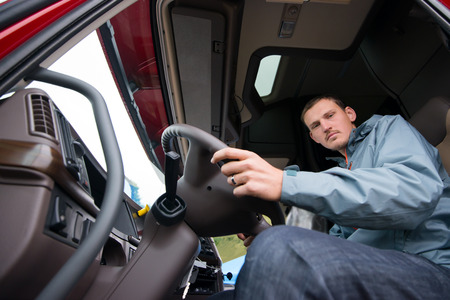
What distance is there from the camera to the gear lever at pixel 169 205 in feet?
1.72

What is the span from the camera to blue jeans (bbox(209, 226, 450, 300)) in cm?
40

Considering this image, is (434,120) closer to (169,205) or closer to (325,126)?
(325,126)

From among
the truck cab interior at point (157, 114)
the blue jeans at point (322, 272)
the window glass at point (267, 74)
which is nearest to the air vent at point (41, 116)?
the truck cab interior at point (157, 114)

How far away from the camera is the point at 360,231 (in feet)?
2.54

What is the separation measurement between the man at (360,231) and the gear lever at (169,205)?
12cm

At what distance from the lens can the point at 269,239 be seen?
46 centimetres

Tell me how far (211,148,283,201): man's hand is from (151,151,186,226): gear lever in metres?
0.12

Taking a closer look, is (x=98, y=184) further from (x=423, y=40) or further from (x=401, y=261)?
(x=423, y=40)

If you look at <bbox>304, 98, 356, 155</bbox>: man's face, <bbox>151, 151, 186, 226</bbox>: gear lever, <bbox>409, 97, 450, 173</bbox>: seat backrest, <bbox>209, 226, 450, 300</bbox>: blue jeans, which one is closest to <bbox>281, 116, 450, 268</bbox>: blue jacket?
<bbox>209, 226, 450, 300</bbox>: blue jeans

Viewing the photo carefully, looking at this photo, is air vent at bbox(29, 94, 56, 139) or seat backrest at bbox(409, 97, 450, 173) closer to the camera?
air vent at bbox(29, 94, 56, 139)

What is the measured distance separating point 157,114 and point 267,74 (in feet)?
5.30

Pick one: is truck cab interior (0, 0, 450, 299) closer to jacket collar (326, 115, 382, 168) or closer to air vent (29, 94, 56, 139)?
air vent (29, 94, 56, 139)

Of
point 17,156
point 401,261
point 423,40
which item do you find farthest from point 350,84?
point 17,156

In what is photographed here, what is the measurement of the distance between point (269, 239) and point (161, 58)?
1189 mm
